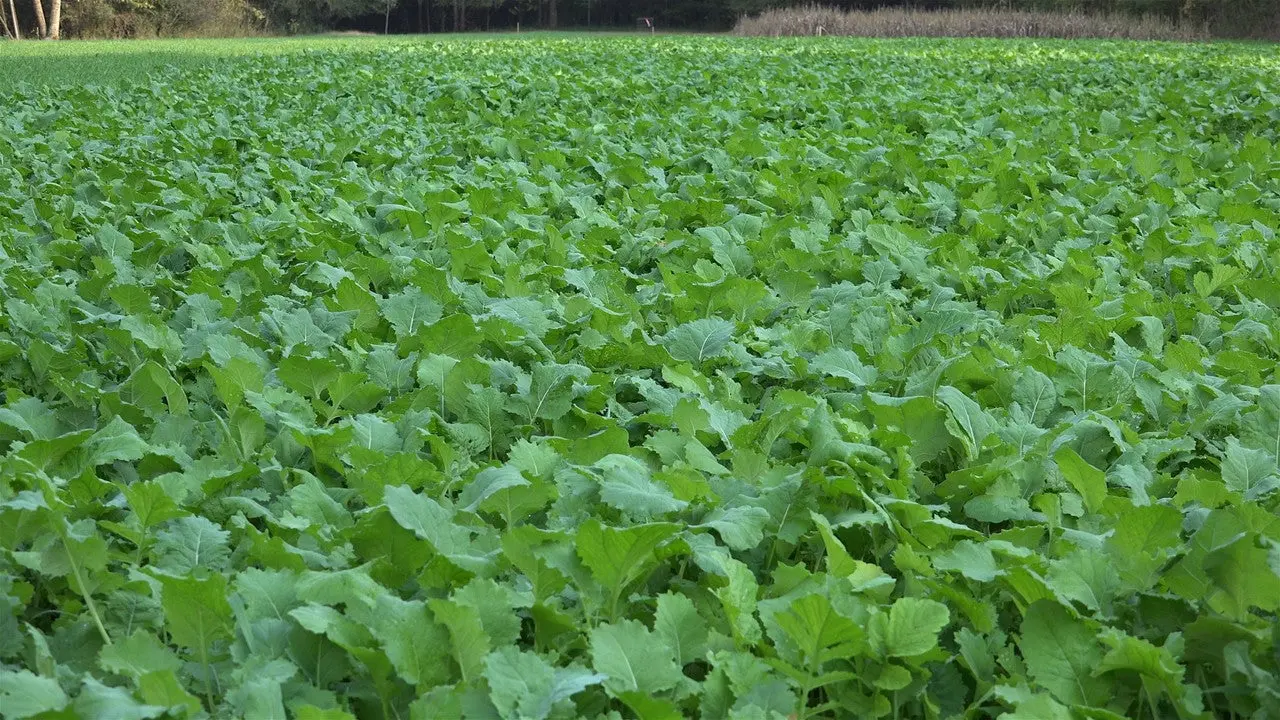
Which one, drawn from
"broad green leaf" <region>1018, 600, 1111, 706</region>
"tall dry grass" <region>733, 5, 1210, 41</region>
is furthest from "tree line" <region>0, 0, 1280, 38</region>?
"broad green leaf" <region>1018, 600, 1111, 706</region>

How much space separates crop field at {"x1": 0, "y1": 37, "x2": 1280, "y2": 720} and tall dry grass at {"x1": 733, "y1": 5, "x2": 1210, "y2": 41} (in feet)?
97.2

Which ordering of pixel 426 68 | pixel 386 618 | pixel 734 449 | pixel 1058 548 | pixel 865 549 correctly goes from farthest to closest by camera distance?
pixel 426 68
pixel 734 449
pixel 865 549
pixel 1058 548
pixel 386 618

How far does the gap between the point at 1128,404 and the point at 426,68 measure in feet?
41.1

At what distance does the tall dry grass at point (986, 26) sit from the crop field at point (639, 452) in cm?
2962

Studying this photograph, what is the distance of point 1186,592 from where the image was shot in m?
1.65

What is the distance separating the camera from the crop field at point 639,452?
1.50 metres

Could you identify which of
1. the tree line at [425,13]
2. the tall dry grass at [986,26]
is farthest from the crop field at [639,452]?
the tree line at [425,13]

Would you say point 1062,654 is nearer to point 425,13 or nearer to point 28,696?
point 28,696

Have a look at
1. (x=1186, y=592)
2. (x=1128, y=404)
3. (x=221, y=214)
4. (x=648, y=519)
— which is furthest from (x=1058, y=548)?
(x=221, y=214)

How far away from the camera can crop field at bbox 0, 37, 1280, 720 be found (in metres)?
1.50

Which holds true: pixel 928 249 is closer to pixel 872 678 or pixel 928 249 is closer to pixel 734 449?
pixel 734 449

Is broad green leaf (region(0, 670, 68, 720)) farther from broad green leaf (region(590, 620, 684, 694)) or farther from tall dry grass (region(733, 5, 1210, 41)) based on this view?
tall dry grass (region(733, 5, 1210, 41))

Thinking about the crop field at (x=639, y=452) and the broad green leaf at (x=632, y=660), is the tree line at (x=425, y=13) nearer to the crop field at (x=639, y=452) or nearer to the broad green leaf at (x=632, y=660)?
the crop field at (x=639, y=452)

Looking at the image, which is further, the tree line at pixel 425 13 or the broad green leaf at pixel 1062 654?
the tree line at pixel 425 13
